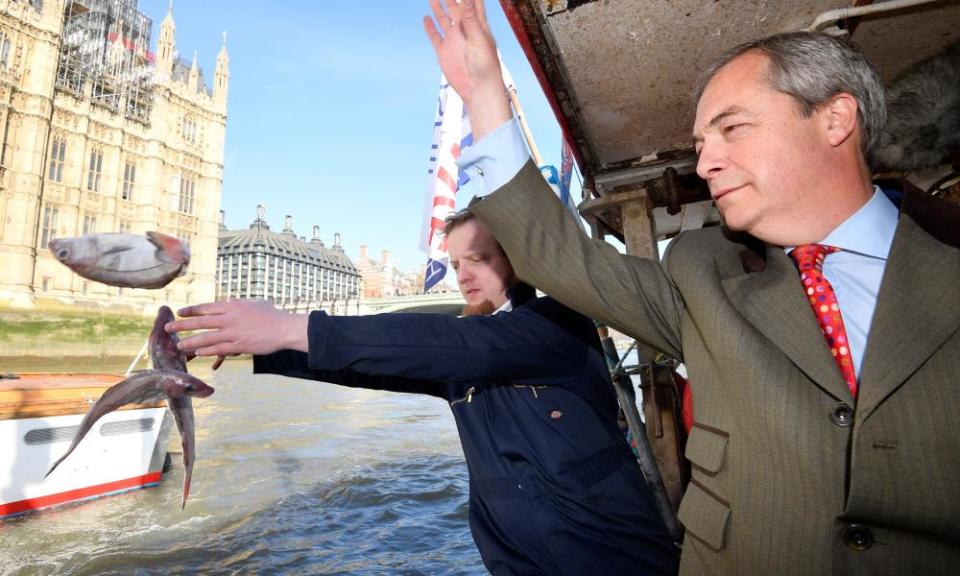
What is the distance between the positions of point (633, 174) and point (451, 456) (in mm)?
7627

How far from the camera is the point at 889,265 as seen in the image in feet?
3.51

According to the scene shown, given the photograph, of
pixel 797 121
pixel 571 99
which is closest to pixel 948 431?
pixel 797 121

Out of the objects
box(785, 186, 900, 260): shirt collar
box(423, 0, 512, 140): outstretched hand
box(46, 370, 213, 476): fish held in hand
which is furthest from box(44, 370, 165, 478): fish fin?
box(785, 186, 900, 260): shirt collar

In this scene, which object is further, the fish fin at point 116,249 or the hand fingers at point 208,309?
the fish fin at point 116,249

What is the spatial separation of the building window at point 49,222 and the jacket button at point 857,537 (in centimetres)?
4741

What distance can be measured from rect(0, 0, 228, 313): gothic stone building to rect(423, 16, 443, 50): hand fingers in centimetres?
3549

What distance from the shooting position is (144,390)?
4.89 ft

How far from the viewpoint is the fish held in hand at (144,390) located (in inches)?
57.6

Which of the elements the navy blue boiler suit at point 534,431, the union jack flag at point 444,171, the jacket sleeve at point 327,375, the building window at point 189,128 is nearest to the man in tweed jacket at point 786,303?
the navy blue boiler suit at point 534,431

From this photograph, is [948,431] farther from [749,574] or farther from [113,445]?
[113,445]

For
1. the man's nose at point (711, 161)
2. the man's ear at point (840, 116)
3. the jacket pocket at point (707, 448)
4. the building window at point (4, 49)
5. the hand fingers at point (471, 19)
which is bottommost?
the jacket pocket at point (707, 448)

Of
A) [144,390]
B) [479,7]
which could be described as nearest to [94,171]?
[144,390]

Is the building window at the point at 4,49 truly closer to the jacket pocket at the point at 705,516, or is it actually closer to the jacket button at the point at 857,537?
the jacket pocket at the point at 705,516

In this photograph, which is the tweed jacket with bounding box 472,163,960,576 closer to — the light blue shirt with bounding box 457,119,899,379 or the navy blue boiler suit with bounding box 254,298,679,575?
the light blue shirt with bounding box 457,119,899,379
